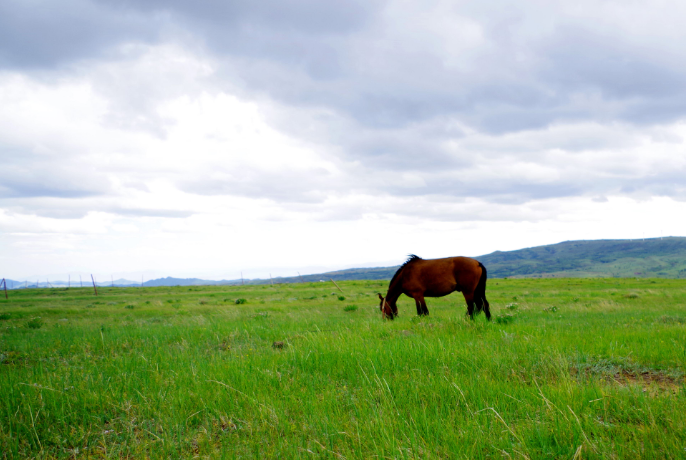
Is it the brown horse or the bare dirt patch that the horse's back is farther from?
the bare dirt patch

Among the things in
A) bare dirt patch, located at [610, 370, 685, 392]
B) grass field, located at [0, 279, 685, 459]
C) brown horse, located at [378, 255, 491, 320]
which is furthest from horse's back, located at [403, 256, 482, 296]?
bare dirt patch, located at [610, 370, 685, 392]

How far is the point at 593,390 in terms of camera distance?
14.4 feet

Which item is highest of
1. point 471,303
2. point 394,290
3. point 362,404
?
point 394,290

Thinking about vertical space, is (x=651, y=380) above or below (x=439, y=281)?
below

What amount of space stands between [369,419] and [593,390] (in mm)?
2758

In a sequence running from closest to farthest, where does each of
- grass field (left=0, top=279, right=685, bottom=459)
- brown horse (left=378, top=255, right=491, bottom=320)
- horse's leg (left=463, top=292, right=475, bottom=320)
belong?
grass field (left=0, top=279, right=685, bottom=459) < horse's leg (left=463, top=292, right=475, bottom=320) < brown horse (left=378, top=255, right=491, bottom=320)

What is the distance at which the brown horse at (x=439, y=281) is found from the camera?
13484 millimetres

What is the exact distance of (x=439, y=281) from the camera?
46.0 feet

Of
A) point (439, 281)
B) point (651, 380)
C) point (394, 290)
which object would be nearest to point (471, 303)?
point (439, 281)

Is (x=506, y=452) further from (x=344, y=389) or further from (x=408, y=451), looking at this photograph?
(x=344, y=389)

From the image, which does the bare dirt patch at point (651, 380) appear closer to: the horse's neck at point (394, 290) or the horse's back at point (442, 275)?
the horse's back at point (442, 275)

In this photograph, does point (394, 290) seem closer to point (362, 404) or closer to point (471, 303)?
point (471, 303)

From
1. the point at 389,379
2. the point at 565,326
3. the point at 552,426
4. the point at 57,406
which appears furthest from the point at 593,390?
the point at 565,326

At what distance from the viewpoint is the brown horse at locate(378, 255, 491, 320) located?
1348cm
